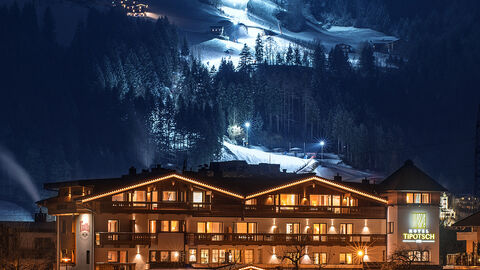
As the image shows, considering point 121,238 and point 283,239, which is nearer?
point 121,238

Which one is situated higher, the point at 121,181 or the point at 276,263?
the point at 121,181

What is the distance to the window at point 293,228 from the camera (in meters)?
87.8

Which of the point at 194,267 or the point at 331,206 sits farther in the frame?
the point at 331,206

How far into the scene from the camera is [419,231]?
293 feet

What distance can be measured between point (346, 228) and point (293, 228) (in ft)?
13.3

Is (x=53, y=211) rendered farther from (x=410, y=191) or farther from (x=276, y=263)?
(x=410, y=191)

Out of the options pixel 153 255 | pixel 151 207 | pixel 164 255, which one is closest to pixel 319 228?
pixel 164 255

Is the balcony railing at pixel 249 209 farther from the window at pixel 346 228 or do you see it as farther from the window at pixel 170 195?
the window at pixel 346 228

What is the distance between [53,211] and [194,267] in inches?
470

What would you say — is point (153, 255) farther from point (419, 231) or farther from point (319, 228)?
point (419, 231)

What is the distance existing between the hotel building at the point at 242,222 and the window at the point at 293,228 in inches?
2.8

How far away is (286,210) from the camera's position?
87375mm

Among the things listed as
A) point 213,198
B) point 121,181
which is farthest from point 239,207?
point 121,181

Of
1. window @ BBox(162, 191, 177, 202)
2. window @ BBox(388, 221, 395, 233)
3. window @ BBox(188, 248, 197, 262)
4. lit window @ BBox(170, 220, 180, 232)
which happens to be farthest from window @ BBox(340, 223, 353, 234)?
window @ BBox(162, 191, 177, 202)
